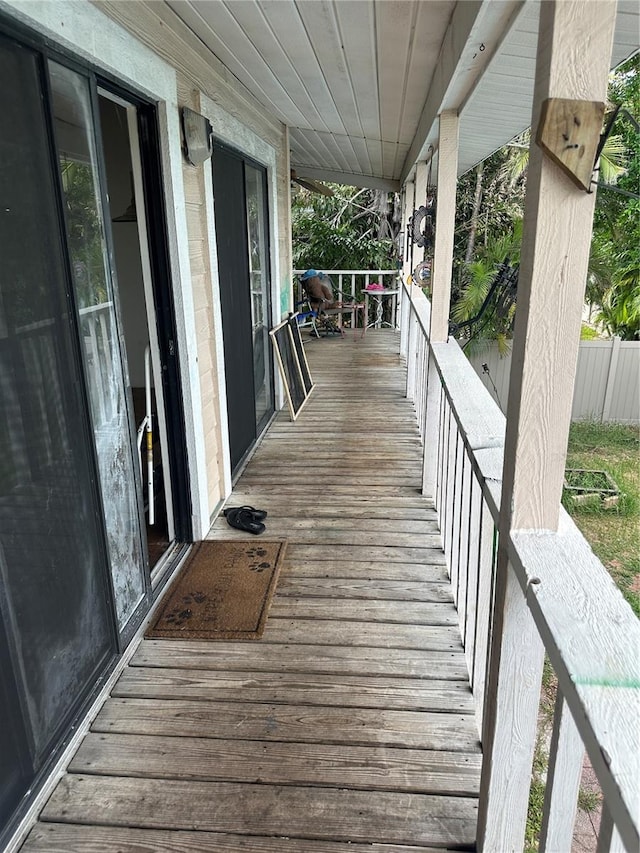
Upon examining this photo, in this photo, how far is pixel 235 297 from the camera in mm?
3922

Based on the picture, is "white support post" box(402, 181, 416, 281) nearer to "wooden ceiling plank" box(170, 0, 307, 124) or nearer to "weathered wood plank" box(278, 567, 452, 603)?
"wooden ceiling plank" box(170, 0, 307, 124)

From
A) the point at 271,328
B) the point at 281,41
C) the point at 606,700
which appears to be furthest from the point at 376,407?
the point at 606,700

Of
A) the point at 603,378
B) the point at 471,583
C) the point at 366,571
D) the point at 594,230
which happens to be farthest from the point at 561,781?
the point at 594,230

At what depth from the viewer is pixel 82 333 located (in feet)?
6.33

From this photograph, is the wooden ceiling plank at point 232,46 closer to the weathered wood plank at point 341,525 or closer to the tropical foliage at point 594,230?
the weathered wood plank at point 341,525

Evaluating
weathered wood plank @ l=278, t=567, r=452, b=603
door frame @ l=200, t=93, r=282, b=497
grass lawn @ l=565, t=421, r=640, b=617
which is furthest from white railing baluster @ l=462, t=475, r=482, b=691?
grass lawn @ l=565, t=421, r=640, b=617

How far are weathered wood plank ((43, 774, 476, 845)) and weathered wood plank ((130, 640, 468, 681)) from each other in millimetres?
489

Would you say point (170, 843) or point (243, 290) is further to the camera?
point (243, 290)

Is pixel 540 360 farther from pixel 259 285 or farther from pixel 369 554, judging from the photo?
pixel 259 285

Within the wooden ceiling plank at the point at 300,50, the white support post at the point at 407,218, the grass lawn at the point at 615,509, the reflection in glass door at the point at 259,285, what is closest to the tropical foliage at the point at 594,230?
the white support post at the point at 407,218

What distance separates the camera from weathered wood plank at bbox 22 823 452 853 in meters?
1.56

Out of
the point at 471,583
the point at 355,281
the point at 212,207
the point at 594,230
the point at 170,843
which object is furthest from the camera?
the point at 355,281

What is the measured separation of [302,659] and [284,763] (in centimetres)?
46

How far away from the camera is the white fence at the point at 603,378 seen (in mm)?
9469
